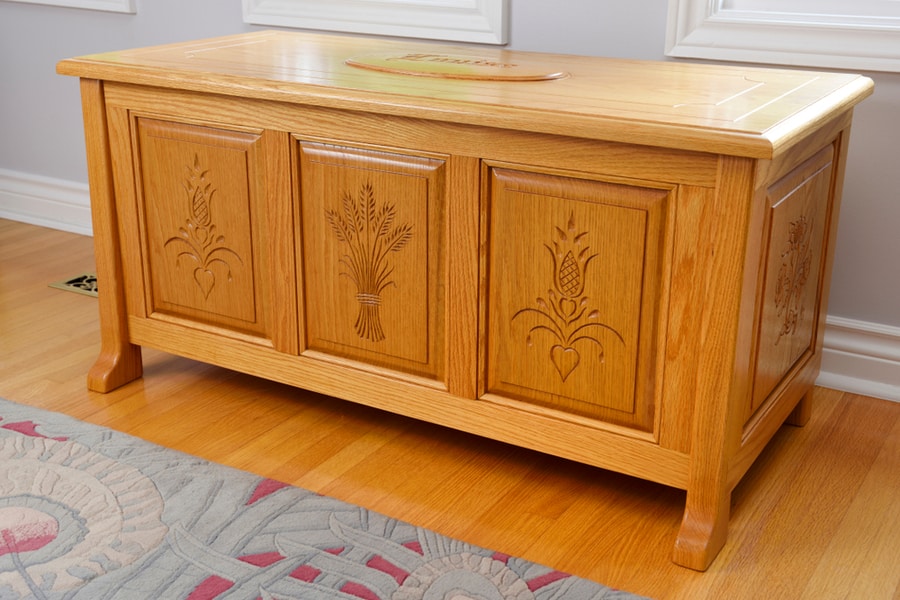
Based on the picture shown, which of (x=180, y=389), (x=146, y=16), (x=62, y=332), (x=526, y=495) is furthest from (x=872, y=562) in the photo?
(x=146, y=16)

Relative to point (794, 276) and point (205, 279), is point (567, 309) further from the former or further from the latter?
point (205, 279)

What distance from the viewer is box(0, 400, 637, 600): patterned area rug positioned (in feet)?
5.23

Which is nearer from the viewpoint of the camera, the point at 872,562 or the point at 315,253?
the point at 872,562

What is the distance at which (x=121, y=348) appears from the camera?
230 centimetres

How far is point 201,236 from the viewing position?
2.13m

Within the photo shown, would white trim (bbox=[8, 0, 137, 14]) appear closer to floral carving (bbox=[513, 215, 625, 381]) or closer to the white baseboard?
floral carving (bbox=[513, 215, 625, 381])

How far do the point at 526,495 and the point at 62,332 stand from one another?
1.41 m

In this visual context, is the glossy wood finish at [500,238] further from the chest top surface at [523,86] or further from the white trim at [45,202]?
the white trim at [45,202]

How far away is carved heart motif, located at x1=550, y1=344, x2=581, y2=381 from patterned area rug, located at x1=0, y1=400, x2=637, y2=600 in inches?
13.7

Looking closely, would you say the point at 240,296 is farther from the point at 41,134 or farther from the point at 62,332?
the point at 41,134

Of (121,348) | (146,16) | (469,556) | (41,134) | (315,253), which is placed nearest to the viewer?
(469,556)

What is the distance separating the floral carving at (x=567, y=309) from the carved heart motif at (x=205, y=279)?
28.5 inches

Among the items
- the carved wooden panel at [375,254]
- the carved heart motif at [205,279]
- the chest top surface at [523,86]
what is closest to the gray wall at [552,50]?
the chest top surface at [523,86]

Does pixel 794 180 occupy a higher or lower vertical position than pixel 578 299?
higher
